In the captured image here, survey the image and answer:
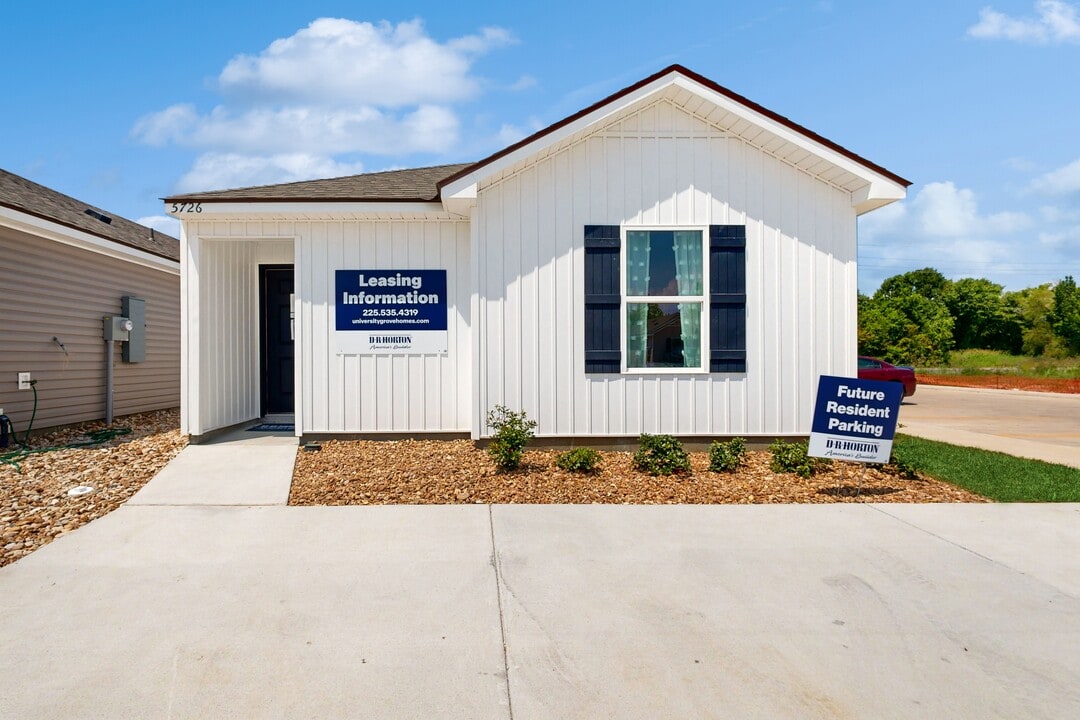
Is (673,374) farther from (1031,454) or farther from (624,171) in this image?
(1031,454)

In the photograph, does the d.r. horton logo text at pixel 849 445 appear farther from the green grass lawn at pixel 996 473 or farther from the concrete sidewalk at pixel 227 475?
the concrete sidewalk at pixel 227 475

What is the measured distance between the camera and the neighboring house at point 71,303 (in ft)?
31.3

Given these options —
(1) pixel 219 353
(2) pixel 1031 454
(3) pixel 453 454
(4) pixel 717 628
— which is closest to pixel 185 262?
(1) pixel 219 353

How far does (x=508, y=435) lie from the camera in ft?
24.7

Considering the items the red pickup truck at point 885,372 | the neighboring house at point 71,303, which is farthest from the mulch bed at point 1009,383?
the neighboring house at point 71,303

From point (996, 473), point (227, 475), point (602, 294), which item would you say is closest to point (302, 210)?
point (227, 475)

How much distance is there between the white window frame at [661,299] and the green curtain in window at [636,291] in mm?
48

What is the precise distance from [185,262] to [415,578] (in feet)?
20.0

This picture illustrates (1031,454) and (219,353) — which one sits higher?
(219,353)

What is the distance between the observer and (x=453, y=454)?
27.2 ft

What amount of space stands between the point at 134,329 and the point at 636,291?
8.61 meters

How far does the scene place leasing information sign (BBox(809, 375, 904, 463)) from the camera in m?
7.00

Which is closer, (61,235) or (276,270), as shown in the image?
(61,235)

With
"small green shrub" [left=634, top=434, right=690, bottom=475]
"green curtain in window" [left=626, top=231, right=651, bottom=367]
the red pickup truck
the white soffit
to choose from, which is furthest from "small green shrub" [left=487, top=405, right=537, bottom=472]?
the red pickup truck
